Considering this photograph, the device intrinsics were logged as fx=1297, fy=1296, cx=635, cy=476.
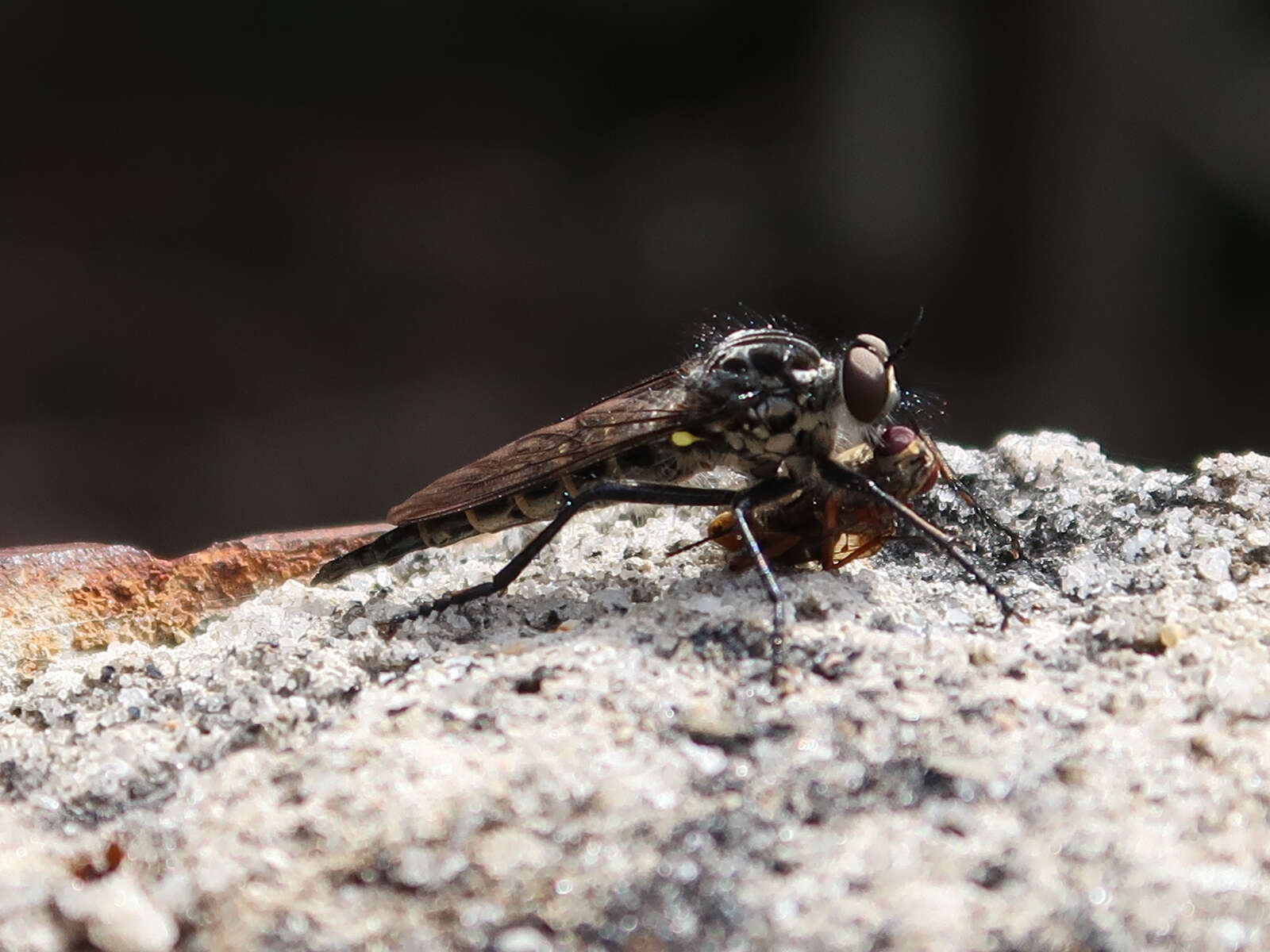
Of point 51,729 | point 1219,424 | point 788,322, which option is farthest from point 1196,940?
point 1219,424

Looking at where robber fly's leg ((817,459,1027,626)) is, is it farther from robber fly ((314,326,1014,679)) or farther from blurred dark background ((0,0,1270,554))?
blurred dark background ((0,0,1270,554))

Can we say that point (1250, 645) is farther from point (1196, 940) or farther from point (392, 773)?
point (392, 773)

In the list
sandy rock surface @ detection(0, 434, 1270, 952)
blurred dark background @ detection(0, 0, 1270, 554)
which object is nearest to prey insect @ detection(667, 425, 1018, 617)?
sandy rock surface @ detection(0, 434, 1270, 952)

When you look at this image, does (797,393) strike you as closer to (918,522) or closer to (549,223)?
(918,522)

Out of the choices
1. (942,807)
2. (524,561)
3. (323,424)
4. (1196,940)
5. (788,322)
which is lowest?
(1196,940)

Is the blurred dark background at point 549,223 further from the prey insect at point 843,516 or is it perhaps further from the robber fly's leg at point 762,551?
the robber fly's leg at point 762,551

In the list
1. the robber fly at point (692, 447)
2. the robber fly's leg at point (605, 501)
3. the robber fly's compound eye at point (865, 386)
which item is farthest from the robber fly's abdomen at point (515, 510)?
the robber fly's compound eye at point (865, 386)
